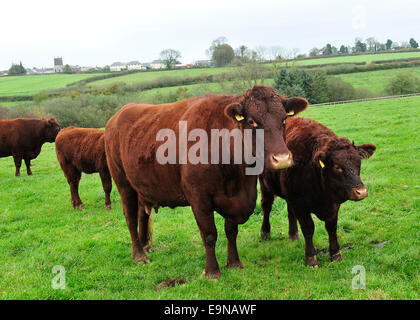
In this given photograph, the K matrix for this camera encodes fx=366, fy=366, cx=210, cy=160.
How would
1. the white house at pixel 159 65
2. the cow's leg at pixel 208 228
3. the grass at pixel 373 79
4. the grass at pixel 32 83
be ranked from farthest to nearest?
1. the white house at pixel 159 65
2. the grass at pixel 32 83
3. the grass at pixel 373 79
4. the cow's leg at pixel 208 228

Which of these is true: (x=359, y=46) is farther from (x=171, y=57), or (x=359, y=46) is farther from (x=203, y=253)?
(x=203, y=253)

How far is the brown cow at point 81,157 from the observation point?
32.7 feet

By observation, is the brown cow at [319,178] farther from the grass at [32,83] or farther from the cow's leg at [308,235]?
the grass at [32,83]

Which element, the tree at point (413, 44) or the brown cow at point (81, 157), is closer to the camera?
the brown cow at point (81, 157)

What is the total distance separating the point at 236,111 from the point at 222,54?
60.9 metres

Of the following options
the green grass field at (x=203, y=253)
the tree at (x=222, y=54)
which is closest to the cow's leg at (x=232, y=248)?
the green grass field at (x=203, y=253)

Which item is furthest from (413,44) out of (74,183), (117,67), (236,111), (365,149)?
(236,111)

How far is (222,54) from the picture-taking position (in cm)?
6256

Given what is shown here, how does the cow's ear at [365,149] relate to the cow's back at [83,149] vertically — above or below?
above

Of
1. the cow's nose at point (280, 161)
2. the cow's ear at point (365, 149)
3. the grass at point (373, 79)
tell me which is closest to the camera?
the cow's nose at point (280, 161)

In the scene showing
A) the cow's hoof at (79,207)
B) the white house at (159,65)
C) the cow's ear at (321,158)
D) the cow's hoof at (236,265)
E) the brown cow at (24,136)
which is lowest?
the cow's hoof at (79,207)

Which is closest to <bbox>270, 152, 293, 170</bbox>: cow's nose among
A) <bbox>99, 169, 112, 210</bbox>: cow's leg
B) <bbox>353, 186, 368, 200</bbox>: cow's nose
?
<bbox>353, 186, 368, 200</bbox>: cow's nose

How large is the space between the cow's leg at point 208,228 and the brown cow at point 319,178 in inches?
53.0
